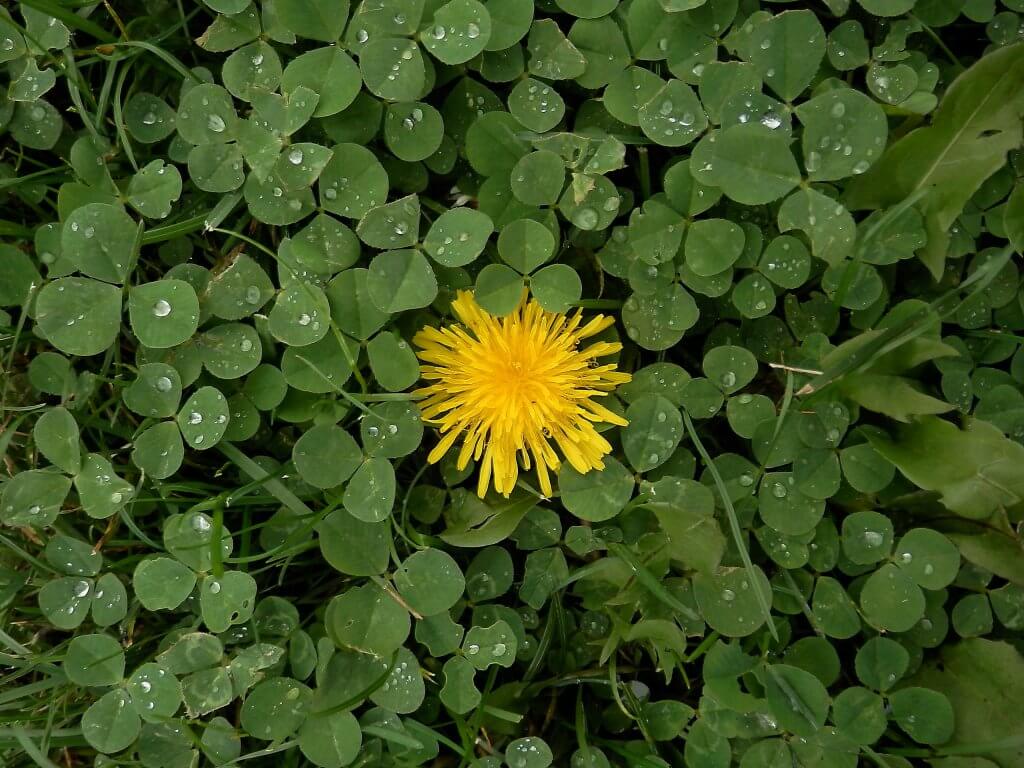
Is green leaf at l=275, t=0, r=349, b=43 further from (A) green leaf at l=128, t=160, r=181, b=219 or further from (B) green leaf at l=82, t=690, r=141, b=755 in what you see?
(B) green leaf at l=82, t=690, r=141, b=755

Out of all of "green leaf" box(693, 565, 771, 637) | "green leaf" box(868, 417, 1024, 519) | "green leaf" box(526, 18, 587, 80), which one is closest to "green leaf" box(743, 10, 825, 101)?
"green leaf" box(526, 18, 587, 80)

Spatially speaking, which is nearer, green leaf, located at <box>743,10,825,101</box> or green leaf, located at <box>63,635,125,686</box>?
green leaf, located at <box>743,10,825,101</box>

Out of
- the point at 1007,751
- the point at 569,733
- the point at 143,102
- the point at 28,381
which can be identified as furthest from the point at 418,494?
the point at 1007,751

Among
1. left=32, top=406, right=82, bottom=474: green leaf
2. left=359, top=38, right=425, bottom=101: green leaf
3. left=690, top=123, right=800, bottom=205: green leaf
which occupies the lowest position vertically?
left=32, top=406, right=82, bottom=474: green leaf

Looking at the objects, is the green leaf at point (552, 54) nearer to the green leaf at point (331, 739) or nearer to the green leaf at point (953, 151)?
the green leaf at point (953, 151)

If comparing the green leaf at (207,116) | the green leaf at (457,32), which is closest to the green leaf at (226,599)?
the green leaf at (207,116)

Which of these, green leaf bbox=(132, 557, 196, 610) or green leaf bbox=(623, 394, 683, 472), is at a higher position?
green leaf bbox=(623, 394, 683, 472)
